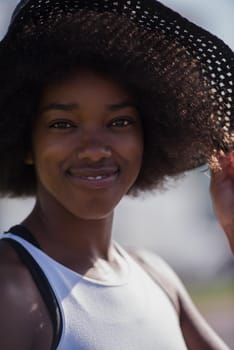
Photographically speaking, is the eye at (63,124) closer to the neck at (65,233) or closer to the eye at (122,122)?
the eye at (122,122)

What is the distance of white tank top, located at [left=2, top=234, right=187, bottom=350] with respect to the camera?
2.55 m

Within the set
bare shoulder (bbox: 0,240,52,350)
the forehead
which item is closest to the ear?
the forehead

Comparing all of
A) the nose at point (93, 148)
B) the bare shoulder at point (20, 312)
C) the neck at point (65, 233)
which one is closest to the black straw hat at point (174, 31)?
the nose at point (93, 148)

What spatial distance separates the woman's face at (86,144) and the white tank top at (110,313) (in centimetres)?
20

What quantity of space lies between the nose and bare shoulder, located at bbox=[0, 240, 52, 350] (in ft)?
1.16

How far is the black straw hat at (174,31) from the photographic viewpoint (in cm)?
262

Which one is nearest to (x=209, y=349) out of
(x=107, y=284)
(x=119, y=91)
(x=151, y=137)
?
(x=107, y=284)

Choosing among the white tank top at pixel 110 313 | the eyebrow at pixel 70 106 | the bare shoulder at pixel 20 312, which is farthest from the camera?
the eyebrow at pixel 70 106

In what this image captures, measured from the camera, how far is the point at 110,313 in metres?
2.70

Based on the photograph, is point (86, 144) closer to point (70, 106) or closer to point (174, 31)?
point (70, 106)

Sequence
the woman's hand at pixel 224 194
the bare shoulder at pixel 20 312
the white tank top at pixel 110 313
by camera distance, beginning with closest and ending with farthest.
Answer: the bare shoulder at pixel 20 312 → the white tank top at pixel 110 313 → the woman's hand at pixel 224 194

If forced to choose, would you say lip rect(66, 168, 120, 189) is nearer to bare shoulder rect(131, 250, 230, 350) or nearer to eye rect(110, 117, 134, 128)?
eye rect(110, 117, 134, 128)

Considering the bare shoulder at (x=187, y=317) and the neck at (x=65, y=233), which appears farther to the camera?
the bare shoulder at (x=187, y=317)

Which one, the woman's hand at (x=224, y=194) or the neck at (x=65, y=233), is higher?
the woman's hand at (x=224, y=194)
